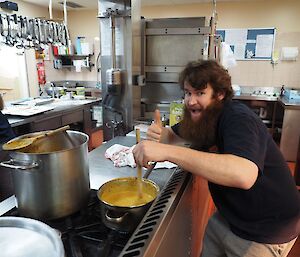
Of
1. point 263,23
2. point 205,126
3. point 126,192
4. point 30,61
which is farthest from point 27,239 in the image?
point 263,23

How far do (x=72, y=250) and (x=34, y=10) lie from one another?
6.12m

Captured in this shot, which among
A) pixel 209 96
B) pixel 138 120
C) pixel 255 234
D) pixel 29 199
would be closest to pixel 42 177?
pixel 29 199

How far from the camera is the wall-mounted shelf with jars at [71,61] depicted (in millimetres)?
6422

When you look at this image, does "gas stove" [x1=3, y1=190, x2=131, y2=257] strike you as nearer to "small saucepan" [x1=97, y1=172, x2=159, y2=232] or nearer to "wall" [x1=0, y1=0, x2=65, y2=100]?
"small saucepan" [x1=97, y1=172, x2=159, y2=232]

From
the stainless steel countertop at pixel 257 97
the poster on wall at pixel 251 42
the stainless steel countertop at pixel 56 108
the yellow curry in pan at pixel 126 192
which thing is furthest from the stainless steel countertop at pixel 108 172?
the poster on wall at pixel 251 42

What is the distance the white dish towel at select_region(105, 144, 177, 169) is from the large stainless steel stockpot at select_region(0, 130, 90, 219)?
535 mm

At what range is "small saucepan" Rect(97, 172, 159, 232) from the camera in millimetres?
885

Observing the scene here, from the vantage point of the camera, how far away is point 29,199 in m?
0.90

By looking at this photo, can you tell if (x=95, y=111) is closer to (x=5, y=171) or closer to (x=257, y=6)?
(x=5, y=171)

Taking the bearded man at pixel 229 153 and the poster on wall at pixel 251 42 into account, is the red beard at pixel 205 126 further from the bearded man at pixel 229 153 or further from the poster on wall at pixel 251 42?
the poster on wall at pixel 251 42

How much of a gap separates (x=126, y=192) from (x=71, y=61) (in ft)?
19.8

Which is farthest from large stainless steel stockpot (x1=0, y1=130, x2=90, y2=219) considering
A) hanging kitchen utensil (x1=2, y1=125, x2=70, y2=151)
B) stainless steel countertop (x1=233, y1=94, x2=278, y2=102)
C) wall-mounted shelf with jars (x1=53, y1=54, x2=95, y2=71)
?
wall-mounted shelf with jars (x1=53, y1=54, x2=95, y2=71)

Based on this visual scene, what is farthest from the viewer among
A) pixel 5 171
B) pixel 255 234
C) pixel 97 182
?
pixel 5 171

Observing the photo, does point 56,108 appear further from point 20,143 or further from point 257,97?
point 257,97
